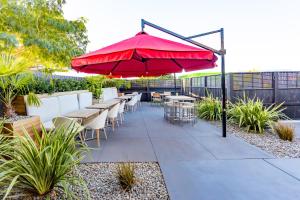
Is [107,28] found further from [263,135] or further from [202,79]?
[263,135]

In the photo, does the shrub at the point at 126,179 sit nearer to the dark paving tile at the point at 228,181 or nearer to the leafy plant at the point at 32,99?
Result: the dark paving tile at the point at 228,181

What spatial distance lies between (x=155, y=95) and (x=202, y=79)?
356cm

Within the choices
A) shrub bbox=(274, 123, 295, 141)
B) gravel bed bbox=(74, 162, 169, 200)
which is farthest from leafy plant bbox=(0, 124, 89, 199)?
shrub bbox=(274, 123, 295, 141)

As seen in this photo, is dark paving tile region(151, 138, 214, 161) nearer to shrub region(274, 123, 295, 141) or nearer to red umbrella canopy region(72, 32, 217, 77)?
red umbrella canopy region(72, 32, 217, 77)

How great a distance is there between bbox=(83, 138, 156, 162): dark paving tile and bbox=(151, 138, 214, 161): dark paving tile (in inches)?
6.8

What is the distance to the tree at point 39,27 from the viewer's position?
5146 millimetres

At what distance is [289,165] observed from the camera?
134 inches

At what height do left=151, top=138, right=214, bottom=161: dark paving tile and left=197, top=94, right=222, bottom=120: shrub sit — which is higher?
left=197, top=94, right=222, bottom=120: shrub

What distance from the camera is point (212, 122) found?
725cm

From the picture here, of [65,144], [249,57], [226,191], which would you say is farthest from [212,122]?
[249,57]

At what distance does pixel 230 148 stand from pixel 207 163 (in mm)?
1062

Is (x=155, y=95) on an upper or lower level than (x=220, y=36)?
lower

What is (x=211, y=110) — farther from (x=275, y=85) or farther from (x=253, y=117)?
(x=275, y=85)

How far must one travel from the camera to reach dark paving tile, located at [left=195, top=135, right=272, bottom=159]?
390cm
